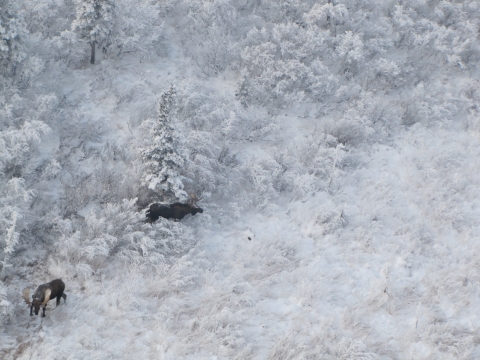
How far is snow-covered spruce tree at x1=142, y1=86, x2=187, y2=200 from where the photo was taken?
9.72m

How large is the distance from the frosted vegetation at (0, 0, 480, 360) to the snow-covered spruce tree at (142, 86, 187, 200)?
0.05 m

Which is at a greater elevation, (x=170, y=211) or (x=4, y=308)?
(x=4, y=308)

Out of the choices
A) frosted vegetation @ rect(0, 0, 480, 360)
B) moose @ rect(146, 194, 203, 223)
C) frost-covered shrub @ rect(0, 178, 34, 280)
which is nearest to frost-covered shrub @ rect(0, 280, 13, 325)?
frosted vegetation @ rect(0, 0, 480, 360)

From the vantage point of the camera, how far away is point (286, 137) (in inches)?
521

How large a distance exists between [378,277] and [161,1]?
1495 centimetres

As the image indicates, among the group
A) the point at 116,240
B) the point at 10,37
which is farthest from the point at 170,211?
the point at 10,37

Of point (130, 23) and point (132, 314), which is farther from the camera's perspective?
point (130, 23)

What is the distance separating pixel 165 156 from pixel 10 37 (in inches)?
241

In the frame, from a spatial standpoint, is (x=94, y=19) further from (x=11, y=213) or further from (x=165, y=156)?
(x=11, y=213)

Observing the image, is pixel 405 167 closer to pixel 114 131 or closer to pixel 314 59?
pixel 314 59

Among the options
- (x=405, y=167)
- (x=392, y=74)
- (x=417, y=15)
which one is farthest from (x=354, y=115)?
(x=417, y=15)

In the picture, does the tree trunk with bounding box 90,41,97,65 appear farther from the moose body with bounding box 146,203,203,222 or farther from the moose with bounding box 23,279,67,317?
the moose with bounding box 23,279,67,317

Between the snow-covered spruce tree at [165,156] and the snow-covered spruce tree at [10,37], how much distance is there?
17.5 feet

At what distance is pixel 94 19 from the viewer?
13.5 meters
